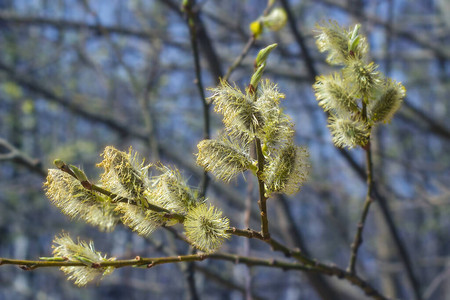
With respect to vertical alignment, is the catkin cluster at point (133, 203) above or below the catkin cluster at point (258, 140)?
below

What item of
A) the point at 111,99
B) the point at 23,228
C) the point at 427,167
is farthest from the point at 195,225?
the point at 23,228

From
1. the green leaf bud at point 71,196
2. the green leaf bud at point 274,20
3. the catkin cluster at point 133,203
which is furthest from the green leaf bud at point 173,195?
the green leaf bud at point 274,20

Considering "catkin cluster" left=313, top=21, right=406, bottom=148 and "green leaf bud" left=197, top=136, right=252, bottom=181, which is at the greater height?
"catkin cluster" left=313, top=21, right=406, bottom=148

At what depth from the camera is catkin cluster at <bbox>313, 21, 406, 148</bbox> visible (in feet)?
3.61

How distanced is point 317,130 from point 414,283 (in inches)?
131

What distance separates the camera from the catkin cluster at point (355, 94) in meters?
1.10

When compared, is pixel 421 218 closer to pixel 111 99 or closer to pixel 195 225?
pixel 111 99

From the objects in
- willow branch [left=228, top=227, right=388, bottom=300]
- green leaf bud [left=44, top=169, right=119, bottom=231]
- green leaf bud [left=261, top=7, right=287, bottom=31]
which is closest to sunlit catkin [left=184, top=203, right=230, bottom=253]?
willow branch [left=228, top=227, right=388, bottom=300]

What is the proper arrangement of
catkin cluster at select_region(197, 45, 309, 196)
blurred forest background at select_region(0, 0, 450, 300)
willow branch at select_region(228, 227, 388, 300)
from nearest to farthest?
catkin cluster at select_region(197, 45, 309, 196)
willow branch at select_region(228, 227, 388, 300)
blurred forest background at select_region(0, 0, 450, 300)

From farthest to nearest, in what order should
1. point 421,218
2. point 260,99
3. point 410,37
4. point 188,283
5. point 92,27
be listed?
point 421,218 < point 410,37 < point 92,27 < point 188,283 < point 260,99

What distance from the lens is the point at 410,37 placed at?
425 cm

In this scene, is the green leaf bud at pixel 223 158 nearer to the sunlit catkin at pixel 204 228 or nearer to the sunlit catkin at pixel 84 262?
the sunlit catkin at pixel 204 228

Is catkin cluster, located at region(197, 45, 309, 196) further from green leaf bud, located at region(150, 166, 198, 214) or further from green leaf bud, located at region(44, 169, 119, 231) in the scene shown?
green leaf bud, located at region(44, 169, 119, 231)

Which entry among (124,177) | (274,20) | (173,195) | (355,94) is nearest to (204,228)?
(173,195)
